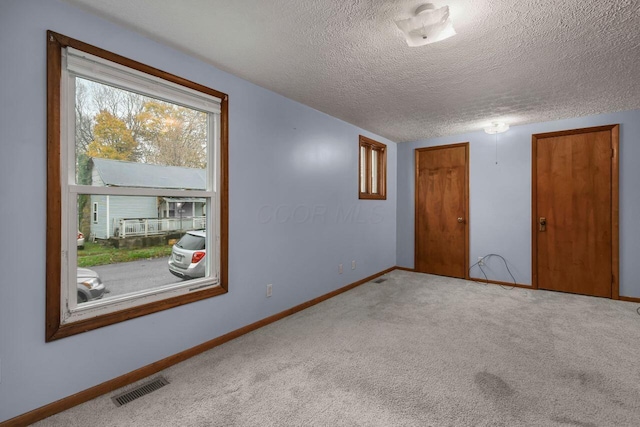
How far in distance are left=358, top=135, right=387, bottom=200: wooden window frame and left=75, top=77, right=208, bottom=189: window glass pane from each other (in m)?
2.61

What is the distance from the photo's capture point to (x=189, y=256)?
2.68 meters

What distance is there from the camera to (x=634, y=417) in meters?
1.70

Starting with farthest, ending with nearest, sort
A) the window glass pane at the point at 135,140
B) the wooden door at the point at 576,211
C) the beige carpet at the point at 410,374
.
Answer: the wooden door at the point at 576,211 → the window glass pane at the point at 135,140 → the beige carpet at the point at 410,374

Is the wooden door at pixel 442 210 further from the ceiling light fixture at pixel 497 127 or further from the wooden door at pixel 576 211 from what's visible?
the wooden door at pixel 576 211

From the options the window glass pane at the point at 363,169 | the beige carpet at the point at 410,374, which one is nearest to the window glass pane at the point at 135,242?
the beige carpet at the point at 410,374

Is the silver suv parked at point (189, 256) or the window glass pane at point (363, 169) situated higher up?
the window glass pane at point (363, 169)

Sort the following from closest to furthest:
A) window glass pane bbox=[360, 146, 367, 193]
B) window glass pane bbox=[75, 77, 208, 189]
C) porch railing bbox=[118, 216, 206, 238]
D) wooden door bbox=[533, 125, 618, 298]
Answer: window glass pane bbox=[75, 77, 208, 189] < porch railing bbox=[118, 216, 206, 238] < wooden door bbox=[533, 125, 618, 298] < window glass pane bbox=[360, 146, 367, 193]

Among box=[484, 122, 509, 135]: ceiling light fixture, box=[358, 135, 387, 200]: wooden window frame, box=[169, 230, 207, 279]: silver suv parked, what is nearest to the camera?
box=[169, 230, 207, 279]: silver suv parked

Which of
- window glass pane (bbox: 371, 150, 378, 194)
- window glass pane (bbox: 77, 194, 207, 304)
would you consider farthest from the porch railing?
window glass pane (bbox: 371, 150, 378, 194)

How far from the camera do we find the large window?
5.85ft

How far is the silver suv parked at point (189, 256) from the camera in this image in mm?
2516

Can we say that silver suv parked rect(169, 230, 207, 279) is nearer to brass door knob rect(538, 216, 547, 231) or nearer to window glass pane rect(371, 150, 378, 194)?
window glass pane rect(371, 150, 378, 194)

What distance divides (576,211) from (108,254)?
17.5 feet

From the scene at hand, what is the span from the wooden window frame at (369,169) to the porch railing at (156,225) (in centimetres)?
→ 264
